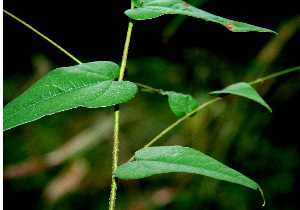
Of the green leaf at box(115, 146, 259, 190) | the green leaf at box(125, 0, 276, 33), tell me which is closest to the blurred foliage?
the green leaf at box(125, 0, 276, 33)

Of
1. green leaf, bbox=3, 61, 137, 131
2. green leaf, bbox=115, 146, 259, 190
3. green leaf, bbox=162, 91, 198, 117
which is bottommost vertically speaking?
green leaf, bbox=162, 91, 198, 117

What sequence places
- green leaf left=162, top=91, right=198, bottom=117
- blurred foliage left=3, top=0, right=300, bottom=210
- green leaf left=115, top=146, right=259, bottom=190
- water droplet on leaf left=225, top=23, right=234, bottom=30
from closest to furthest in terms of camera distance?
green leaf left=115, top=146, right=259, bottom=190, water droplet on leaf left=225, top=23, right=234, bottom=30, green leaf left=162, top=91, right=198, bottom=117, blurred foliage left=3, top=0, right=300, bottom=210

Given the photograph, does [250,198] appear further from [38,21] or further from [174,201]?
[38,21]

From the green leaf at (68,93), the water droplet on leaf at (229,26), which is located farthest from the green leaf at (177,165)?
the water droplet on leaf at (229,26)

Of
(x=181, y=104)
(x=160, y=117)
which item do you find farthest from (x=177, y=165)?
(x=160, y=117)

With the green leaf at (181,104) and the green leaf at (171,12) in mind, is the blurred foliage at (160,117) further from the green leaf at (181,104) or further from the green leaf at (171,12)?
the green leaf at (171,12)

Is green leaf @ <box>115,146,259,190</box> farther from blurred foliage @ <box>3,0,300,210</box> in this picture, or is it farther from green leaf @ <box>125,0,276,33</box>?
blurred foliage @ <box>3,0,300,210</box>

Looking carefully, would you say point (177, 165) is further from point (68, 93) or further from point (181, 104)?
point (181, 104)
